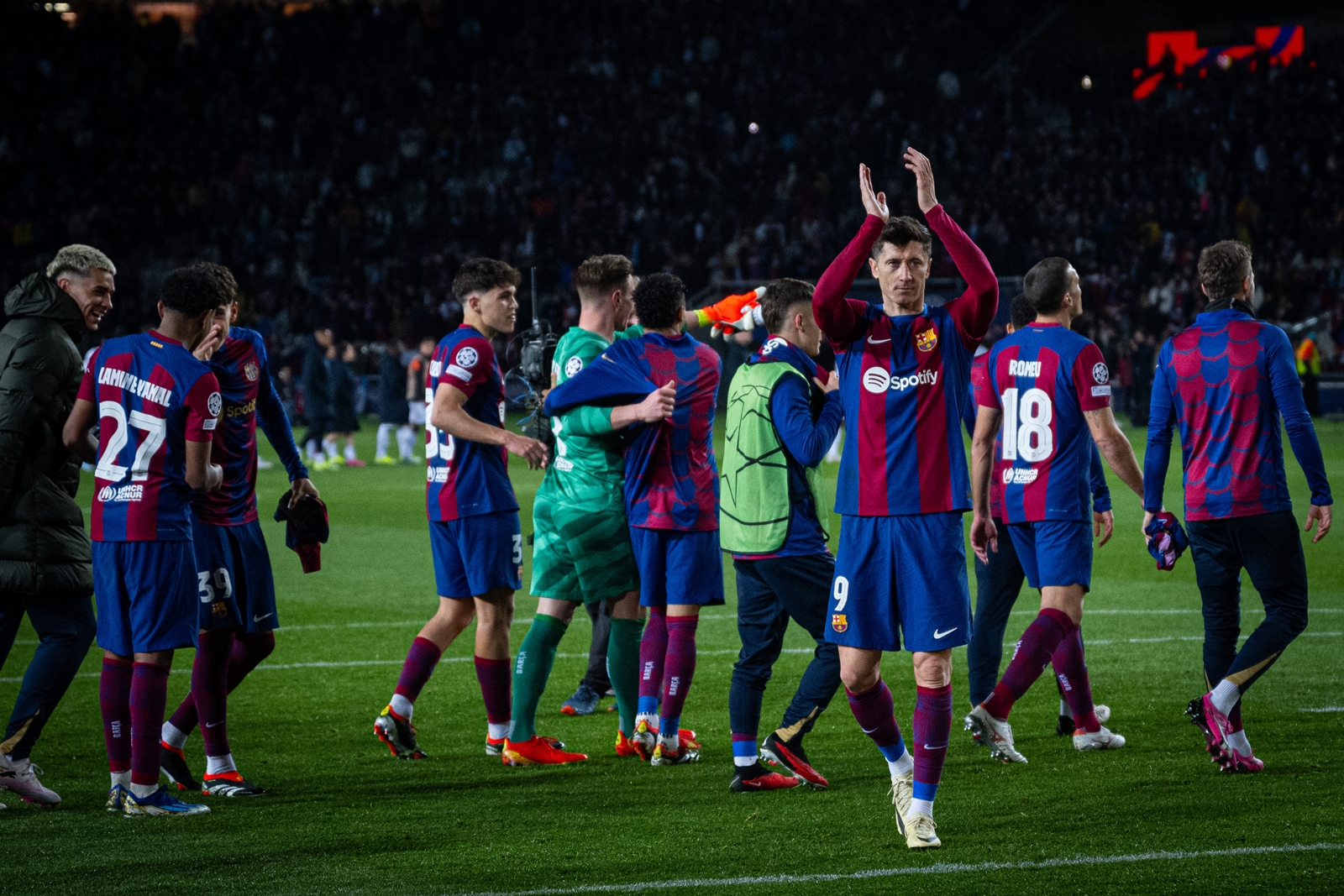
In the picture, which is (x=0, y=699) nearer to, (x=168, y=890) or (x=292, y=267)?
(x=168, y=890)

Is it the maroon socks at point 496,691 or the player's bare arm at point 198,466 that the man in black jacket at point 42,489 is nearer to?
the player's bare arm at point 198,466

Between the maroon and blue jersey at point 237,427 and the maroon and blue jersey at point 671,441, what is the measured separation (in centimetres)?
122

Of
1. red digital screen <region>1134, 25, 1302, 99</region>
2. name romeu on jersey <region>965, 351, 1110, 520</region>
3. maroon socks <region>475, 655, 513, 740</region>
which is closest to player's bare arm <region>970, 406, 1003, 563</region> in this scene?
name romeu on jersey <region>965, 351, 1110, 520</region>

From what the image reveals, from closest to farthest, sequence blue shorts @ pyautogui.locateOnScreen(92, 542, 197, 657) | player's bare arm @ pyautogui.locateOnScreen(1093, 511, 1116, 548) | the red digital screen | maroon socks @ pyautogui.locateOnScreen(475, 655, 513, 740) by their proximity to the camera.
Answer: blue shorts @ pyautogui.locateOnScreen(92, 542, 197, 657) → maroon socks @ pyautogui.locateOnScreen(475, 655, 513, 740) → player's bare arm @ pyautogui.locateOnScreen(1093, 511, 1116, 548) → the red digital screen

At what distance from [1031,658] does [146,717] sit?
137 inches

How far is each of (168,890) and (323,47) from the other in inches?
1528

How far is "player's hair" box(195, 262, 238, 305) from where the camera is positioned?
551cm

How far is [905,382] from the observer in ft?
16.0

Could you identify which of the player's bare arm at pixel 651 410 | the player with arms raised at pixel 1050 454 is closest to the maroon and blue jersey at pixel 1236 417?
the player with arms raised at pixel 1050 454

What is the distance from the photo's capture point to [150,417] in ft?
17.6

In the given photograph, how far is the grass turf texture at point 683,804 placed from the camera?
15.0ft

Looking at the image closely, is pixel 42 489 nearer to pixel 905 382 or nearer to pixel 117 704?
pixel 117 704

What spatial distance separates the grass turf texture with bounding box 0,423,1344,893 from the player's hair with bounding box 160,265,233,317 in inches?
73.6

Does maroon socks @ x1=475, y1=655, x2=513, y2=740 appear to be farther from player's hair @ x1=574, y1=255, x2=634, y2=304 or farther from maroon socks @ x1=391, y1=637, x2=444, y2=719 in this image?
player's hair @ x1=574, y1=255, x2=634, y2=304
